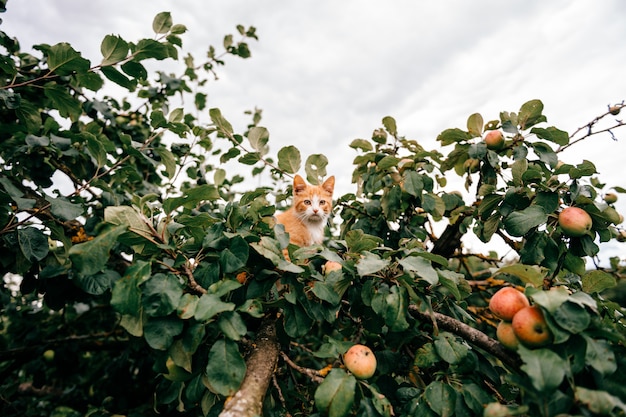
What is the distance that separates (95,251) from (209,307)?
0.37 m

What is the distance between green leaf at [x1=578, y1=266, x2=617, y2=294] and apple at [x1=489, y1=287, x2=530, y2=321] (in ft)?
1.17

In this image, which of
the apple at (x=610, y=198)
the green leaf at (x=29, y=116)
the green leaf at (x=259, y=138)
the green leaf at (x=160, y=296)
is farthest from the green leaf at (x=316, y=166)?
the apple at (x=610, y=198)

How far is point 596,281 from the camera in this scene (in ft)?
3.94

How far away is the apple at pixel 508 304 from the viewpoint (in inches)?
40.9

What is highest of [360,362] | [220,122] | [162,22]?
[162,22]

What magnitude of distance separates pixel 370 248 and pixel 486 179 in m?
1.14

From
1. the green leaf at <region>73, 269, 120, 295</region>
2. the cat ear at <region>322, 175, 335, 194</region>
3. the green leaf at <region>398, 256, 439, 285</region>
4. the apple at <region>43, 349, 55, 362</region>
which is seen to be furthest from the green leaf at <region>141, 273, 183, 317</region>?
the apple at <region>43, 349, 55, 362</region>

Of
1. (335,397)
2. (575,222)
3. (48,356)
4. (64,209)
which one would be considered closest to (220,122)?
(64,209)

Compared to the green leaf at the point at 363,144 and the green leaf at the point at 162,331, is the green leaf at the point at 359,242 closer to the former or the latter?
the green leaf at the point at 162,331

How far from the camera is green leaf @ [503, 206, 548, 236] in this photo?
1286mm

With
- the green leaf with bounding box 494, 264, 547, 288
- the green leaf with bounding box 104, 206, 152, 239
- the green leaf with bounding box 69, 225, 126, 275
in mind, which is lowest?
the green leaf with bounding box 69, 225, 126, 275

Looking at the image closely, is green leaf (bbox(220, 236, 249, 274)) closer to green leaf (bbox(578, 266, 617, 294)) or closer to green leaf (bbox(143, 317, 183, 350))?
green leaf (bbox(143, 317, 183, 350))

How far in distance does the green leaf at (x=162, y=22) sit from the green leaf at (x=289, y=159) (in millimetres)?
1083

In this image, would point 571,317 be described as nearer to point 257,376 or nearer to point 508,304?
point 508,304
